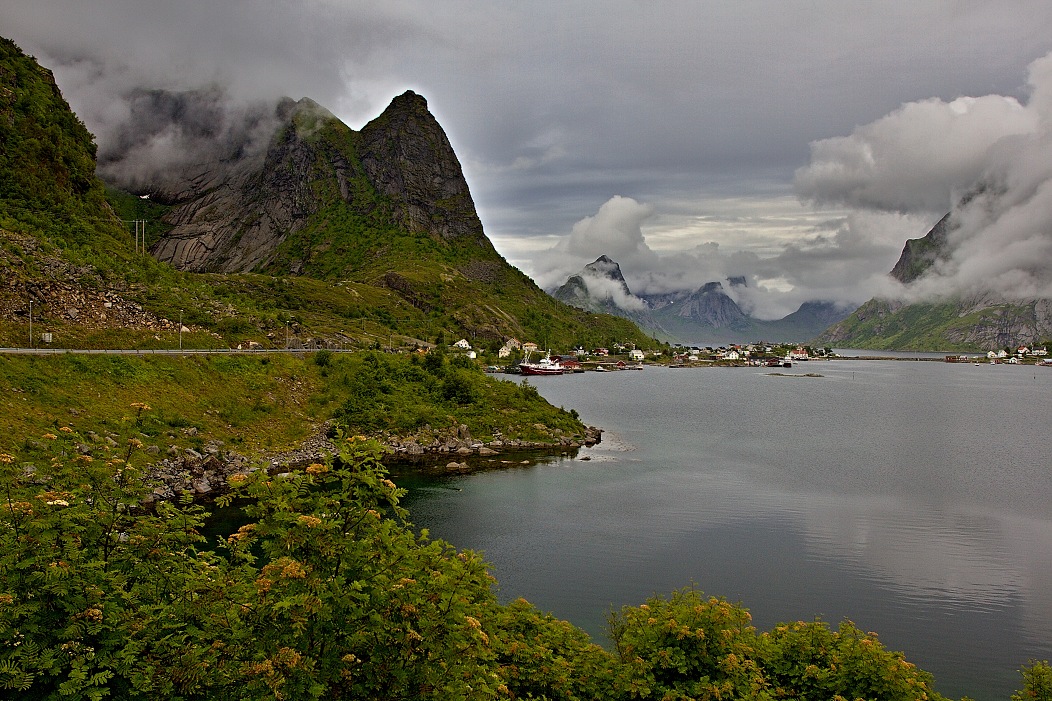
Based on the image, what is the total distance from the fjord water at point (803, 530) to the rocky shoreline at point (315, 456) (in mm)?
5341

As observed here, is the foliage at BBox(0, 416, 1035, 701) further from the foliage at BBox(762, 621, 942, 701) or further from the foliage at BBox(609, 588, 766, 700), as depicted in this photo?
the foliage at BBox(762, 621, 942, 701)

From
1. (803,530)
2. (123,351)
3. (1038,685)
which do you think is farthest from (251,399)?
(1038,685)

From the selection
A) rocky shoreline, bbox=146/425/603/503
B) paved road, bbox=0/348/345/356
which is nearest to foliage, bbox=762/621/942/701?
rocky shoreline, bbox=146/425/603/503

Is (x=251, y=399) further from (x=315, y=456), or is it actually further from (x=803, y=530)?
(x=803, y=530)

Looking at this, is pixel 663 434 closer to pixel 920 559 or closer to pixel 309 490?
pixel 920 559

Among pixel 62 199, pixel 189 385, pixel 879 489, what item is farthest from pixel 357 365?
pixel 879 489

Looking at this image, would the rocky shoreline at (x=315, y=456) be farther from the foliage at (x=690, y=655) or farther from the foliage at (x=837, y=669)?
the foliage at (x=837, y=669)

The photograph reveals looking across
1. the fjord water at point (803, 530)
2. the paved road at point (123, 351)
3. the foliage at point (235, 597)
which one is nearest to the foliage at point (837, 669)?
the fjord water at point (803, 530)

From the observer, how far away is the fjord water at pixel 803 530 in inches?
1231

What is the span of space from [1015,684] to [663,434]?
2472 inches

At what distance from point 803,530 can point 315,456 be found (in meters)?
41.9

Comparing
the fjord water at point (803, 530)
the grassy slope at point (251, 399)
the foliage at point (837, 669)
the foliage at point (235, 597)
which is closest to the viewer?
the foliage at point (235, 597)

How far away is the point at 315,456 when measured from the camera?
58219 mm

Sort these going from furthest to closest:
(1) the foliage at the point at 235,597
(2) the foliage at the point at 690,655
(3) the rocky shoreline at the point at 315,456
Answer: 1. (3) the rocky shoreline at the point at 315,456
2. (2) the foliage at the point at 690,655
3. (1) the foliage at the point at 235,597
